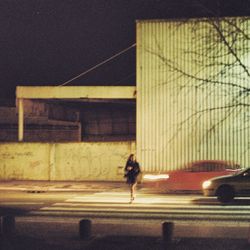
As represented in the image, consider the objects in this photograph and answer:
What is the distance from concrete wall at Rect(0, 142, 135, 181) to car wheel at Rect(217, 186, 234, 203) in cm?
1119

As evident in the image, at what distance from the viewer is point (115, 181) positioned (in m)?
30.6

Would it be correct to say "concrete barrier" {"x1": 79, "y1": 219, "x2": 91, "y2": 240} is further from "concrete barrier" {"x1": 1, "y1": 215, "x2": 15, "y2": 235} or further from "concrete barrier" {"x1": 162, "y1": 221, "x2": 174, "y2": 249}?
"concrete barrier" {"x1": 162, "y1": 221, "x2": 174, "y2": 249}

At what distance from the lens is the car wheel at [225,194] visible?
63.9 ft

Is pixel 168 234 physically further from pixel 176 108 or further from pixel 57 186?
pixel 176 108

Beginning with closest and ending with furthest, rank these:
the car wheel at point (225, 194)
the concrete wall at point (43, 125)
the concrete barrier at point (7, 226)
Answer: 1. the concrete barrier at point (7, 226)
2. the car wheel at point (225, 194)
3. the concrete wall at point (43, 125)

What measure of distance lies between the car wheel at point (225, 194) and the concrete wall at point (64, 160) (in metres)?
11.2

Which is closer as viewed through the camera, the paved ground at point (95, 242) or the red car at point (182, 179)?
the paved ground at point (95, 242)

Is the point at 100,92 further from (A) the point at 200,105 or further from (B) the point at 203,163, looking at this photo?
(B) the point at 203,163

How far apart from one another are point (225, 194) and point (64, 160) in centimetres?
1349

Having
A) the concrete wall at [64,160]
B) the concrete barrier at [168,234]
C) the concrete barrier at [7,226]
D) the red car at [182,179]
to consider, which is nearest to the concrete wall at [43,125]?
the concrete wall at [64,160]

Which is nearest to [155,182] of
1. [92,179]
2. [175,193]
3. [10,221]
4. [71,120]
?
[175,193]

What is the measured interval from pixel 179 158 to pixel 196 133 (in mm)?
1489

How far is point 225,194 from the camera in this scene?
1958 cm

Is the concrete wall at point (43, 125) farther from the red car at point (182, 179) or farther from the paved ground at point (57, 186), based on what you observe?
the red car at point (182, 179)
